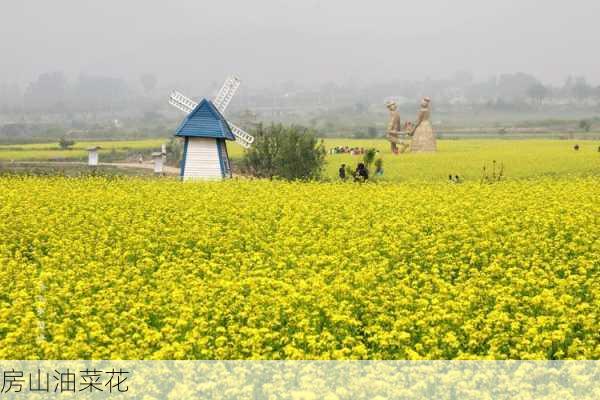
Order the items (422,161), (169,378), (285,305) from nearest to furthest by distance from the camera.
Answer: (169,378), (285,305), (422,161)

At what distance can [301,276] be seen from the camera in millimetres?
17672

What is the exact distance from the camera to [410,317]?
46.0 ft

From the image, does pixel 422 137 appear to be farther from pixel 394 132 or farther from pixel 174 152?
pixel 174 152

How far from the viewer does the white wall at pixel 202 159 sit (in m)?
45.1

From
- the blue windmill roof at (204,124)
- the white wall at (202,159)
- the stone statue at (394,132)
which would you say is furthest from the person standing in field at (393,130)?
the white wall at (202,159)

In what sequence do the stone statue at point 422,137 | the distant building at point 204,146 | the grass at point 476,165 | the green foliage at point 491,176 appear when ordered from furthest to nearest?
the stone statue at point 422,137 → the grass at point 476,165 → the distant building at point 204,146 → the green foliage at point 491,176

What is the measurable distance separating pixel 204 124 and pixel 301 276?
2827 cm

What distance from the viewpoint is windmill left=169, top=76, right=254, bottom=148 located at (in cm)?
5462

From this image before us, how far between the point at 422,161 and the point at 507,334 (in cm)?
5068

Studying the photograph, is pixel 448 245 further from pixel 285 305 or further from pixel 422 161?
pixel 422 161

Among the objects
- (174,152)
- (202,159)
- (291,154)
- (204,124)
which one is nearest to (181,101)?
(291,154)

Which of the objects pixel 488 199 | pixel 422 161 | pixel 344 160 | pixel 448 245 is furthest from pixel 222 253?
pixel 344 160

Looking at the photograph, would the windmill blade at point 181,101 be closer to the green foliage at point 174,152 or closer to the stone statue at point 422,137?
the stone statue at point 422,137

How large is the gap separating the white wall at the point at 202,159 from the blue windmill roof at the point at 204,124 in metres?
0.58
